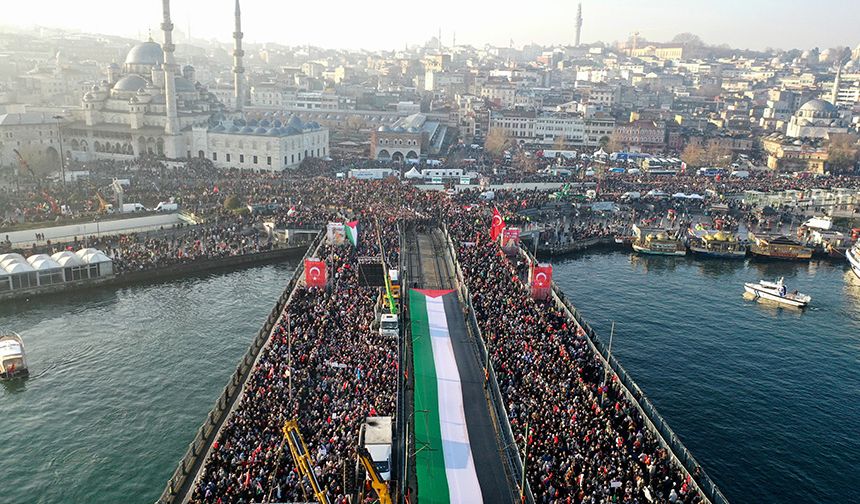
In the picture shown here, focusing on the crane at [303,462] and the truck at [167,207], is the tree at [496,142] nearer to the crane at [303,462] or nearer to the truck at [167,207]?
the truck at [167,207]

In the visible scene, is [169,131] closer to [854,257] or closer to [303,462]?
[854,257]

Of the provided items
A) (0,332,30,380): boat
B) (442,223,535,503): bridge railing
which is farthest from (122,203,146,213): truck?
(442,223,535,503): bridge railing

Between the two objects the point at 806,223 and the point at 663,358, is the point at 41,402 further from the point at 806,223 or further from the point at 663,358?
the point at 806,223

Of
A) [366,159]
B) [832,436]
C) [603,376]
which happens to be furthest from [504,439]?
[366,159]

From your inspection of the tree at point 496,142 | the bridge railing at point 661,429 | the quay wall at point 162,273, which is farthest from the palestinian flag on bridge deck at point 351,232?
the tree at point 496,142

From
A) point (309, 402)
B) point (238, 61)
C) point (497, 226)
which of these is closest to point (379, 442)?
point (309, 402)
